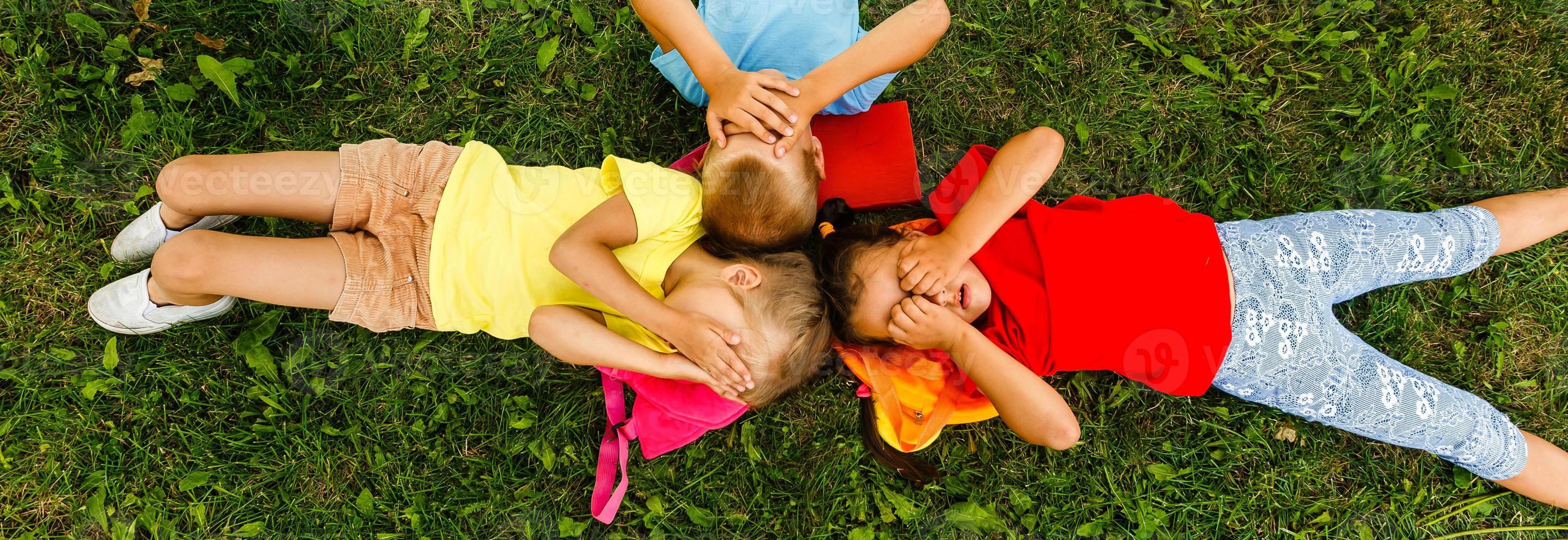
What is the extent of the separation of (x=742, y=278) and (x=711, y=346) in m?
0.25

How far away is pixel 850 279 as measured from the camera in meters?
2.49

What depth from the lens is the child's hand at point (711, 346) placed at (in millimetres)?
2299

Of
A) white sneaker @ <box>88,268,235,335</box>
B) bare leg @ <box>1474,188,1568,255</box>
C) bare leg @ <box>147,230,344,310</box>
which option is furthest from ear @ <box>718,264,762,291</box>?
bare leg @ <box>1474,188,1568,255</box>

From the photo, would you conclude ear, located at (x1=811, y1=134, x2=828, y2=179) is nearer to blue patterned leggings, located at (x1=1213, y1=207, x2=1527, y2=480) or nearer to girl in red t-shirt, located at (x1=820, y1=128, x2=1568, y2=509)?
girl in red t-shirt, located at (x1=820, y1=128, x2=1568, y2=509)

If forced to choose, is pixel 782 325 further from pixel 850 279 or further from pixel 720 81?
pixel 720 81

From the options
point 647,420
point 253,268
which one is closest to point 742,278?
point 647,420

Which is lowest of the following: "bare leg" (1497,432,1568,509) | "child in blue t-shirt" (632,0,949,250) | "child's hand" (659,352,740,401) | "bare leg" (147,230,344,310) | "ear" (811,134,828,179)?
"bare leg" (1497,432,1568,509)

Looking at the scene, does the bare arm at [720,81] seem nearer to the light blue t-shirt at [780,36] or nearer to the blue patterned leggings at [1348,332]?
the light blue t-shirt at [780,36]

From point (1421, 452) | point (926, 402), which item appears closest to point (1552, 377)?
point (1421, 452)

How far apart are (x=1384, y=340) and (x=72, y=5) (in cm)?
534

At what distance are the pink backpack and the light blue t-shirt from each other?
1.11 meters

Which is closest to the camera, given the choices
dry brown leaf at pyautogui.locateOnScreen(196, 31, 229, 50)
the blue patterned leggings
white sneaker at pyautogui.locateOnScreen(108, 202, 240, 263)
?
the blue patterned leggings

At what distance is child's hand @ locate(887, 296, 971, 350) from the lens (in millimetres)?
2363

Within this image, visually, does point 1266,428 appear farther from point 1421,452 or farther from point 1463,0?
point 1463,0
